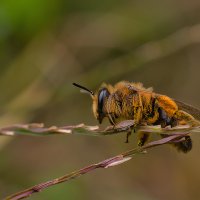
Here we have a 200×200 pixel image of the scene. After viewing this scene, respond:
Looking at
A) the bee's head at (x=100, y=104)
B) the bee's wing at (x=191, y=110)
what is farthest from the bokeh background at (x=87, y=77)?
the bee's wing at (x=191, y=110)

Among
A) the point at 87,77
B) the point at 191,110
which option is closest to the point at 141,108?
the point at 191,110

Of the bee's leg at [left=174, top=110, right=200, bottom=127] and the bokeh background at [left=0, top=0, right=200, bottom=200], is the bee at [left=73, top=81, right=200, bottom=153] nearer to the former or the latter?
the bee's leg at [left=174, top=110, right=200, bottom=127]

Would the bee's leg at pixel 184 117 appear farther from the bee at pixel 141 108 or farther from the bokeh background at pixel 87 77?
the bokeh background at pixel 87 77

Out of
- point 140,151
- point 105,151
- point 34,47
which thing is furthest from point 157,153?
point 140,151

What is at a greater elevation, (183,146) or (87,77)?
(87,77)

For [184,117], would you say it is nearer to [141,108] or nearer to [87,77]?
[141,108]

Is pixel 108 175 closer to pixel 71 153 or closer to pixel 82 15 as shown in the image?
pixel 71 153
